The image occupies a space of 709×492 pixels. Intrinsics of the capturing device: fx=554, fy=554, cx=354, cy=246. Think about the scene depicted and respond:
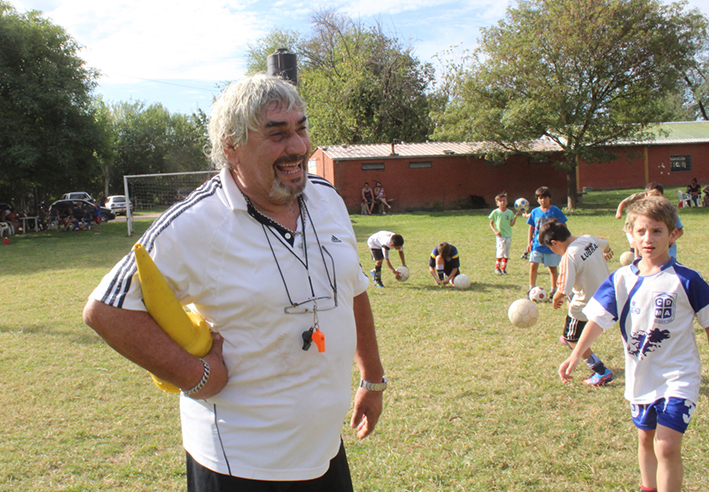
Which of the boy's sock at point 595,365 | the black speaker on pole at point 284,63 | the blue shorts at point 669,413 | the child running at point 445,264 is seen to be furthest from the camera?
the child running at point 445,264

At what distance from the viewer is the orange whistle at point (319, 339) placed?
1.76 metres

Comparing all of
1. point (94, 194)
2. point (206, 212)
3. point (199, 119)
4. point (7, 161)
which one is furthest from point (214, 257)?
point (199, 119)

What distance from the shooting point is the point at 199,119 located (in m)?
54.6

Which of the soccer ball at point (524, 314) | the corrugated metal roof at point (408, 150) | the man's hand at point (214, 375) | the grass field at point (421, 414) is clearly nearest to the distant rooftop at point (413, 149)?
the corrugated metal roof at point (408, 150)

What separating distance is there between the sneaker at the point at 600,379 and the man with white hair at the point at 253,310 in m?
3.66

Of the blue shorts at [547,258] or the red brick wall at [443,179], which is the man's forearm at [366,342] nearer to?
the blue shorts at [547,258]

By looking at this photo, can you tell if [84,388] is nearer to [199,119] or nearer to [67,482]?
[67,482]

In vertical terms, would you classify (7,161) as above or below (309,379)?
above

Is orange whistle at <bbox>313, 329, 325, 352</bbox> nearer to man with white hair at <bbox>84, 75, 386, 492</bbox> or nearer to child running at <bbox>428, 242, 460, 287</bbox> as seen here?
man with white hair at <bbox>84, 75, 386, 492</bbox>

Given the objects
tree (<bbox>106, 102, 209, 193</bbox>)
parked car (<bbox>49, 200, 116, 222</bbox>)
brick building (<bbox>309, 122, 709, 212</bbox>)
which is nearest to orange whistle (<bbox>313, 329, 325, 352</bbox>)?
brick building (<bbox>309, 122, 709, 212</bbox>)

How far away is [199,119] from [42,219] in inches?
1164

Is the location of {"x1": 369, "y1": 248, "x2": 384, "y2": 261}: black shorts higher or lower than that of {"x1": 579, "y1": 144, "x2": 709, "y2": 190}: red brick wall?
lower

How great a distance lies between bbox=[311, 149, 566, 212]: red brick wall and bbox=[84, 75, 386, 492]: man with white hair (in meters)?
25.4

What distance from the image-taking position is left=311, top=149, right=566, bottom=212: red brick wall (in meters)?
27.6
